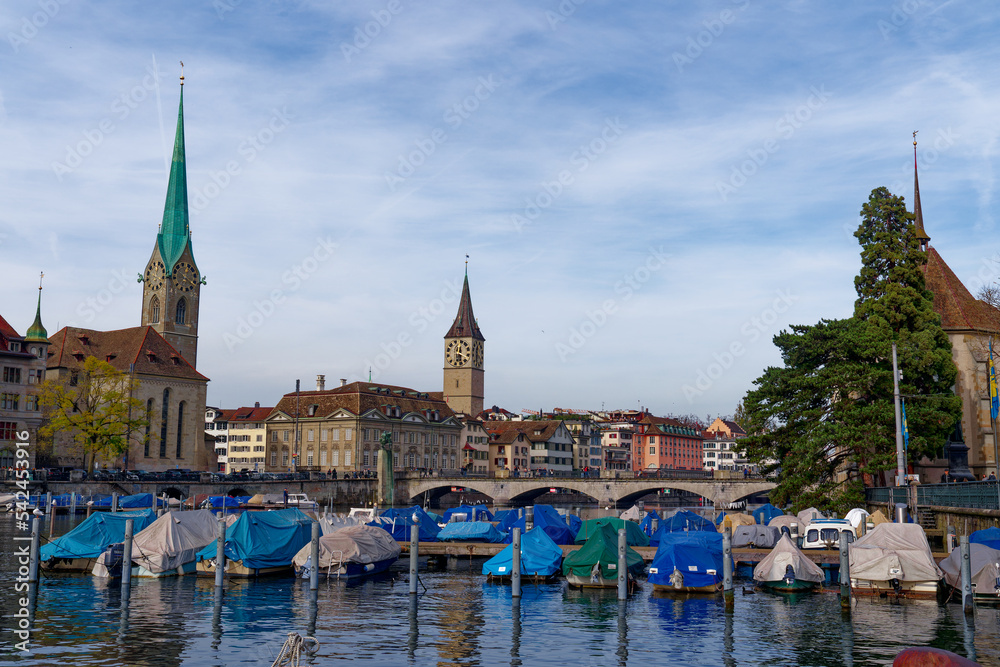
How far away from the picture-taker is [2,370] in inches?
3836

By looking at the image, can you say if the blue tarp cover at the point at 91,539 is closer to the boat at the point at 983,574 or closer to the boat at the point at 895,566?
the boat at the point at 895,566

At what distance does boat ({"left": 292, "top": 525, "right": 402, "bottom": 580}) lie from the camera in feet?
134

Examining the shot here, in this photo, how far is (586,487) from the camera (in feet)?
378

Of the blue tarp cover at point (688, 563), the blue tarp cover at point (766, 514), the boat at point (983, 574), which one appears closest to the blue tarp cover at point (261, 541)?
the blue tarp cover at point (688, 563)

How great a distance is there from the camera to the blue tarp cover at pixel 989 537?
34.5 meters

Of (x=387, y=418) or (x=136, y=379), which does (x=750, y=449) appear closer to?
(x=136, y=379)

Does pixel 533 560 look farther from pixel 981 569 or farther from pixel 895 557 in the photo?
pixel 981 569

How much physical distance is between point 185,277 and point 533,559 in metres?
130

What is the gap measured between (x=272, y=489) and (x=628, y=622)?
88.6 metres

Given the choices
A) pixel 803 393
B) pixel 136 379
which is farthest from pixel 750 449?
pixel 136 379

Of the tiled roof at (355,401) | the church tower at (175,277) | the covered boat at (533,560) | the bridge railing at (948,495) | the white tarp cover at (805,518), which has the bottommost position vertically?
the covered boat at (533,560)

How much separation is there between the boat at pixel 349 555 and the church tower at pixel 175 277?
120469mm

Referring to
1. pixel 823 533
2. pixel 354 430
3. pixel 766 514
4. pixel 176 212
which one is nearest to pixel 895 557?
pixel 823 533

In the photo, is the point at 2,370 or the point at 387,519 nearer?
the point at 387,519
